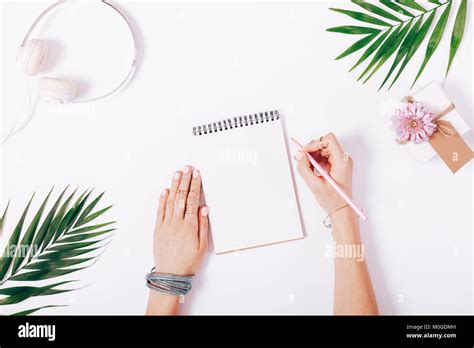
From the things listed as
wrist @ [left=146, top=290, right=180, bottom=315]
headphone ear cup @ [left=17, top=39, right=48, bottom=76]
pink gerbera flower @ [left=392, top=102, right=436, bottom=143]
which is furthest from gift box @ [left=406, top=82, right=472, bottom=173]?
headphone ear cup @ [left=17, top=39, right=48, bottom=76]

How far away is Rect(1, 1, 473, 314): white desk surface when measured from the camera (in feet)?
3.34

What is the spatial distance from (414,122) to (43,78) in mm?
841

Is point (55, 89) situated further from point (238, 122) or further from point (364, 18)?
point (364, 18)

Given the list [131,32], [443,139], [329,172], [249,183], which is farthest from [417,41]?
[131,32]

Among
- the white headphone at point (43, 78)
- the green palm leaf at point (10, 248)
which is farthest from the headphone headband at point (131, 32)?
the green palm leaf at point (10, 248)

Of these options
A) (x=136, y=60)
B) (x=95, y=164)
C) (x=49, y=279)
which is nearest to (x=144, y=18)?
(x=136, y=60)

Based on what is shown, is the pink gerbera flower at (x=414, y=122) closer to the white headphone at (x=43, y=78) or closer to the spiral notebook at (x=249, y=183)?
the spiral notebook at (x=249, y=183)

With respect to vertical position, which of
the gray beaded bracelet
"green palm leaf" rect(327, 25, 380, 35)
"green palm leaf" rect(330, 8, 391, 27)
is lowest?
the gray beaded bracelet

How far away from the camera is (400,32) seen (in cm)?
104

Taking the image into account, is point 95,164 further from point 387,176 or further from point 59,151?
point 387,176

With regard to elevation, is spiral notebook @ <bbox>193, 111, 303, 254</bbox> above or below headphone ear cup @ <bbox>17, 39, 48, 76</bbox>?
below

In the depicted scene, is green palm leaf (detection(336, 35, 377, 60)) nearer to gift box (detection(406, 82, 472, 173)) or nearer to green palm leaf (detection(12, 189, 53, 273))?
gift box (detection(406, 82, 472, 173))

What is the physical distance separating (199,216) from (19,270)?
1.46 ft

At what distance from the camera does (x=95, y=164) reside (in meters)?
1.05
